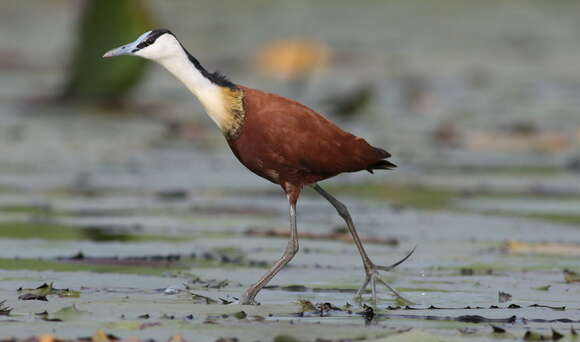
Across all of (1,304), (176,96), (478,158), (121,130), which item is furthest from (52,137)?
(1,304)

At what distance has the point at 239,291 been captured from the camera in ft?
17.6

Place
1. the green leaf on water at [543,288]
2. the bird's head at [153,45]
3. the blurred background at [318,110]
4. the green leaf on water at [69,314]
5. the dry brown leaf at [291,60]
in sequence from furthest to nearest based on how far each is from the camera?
the dry brown leaf at [291,60] → the blurred background at [318,110] → the green leaf on water at [543,288] → the bird's head at [153,45] → the green leaf on water at [69,314]

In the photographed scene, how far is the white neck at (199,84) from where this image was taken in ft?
16.0

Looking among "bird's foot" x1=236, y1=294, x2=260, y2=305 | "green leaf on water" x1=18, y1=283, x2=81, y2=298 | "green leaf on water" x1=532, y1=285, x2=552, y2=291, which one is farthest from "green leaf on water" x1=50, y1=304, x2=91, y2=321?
"green leaf on water" x1=532, y1=285, x2=552, y2=291

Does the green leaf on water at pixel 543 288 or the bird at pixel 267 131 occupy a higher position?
the bird at pixel 267 131

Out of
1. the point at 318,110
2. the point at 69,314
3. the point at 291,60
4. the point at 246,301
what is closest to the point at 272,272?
the point at 246,301

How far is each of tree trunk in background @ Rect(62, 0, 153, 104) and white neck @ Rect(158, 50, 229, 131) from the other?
24.3 feet

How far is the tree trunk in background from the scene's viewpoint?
490 inches

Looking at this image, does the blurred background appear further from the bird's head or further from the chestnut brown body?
the bird's head

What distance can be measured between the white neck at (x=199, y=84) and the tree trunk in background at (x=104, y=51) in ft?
24.3

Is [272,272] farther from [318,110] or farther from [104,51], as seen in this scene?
[318,110]

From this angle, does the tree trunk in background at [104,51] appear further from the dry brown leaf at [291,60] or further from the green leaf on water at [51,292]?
the green leaf on water at [51,292]

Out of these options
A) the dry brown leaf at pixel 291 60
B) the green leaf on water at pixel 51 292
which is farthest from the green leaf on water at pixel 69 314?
the dry brown leaf at pixel 291 60

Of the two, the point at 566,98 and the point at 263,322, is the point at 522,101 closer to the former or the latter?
the point at 566,98
